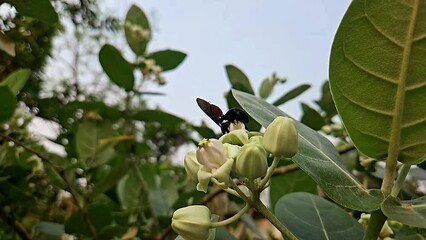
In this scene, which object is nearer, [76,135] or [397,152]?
[397,152]

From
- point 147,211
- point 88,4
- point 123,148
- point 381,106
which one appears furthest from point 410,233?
point 88,4

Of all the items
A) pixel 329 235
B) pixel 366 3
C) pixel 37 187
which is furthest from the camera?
pixel 37 187

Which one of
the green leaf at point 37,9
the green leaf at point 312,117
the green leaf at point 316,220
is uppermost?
the green leaf at point 37,9

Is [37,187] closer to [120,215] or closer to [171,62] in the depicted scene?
[120,215]

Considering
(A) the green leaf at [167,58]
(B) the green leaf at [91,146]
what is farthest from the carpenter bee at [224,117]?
(A) the green leaf at [167,58]

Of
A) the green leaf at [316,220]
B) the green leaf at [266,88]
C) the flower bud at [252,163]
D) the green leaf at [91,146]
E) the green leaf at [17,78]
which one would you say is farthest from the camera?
the green leaf at [266,88]

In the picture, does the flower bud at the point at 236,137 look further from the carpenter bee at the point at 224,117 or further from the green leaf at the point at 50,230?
the green leaf at the point at 50,230

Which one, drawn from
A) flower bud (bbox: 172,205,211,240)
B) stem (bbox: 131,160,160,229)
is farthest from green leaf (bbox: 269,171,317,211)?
flower bud (bbox: 172,205,211,240)

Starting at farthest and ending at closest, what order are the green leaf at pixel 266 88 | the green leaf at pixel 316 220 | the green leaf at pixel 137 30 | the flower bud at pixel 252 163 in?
the green leaf at pixel 137 30 → the green leaf at pixel 266 88 → the green leaf at pixel 316 220 → the flower bud at pixel 252 163
